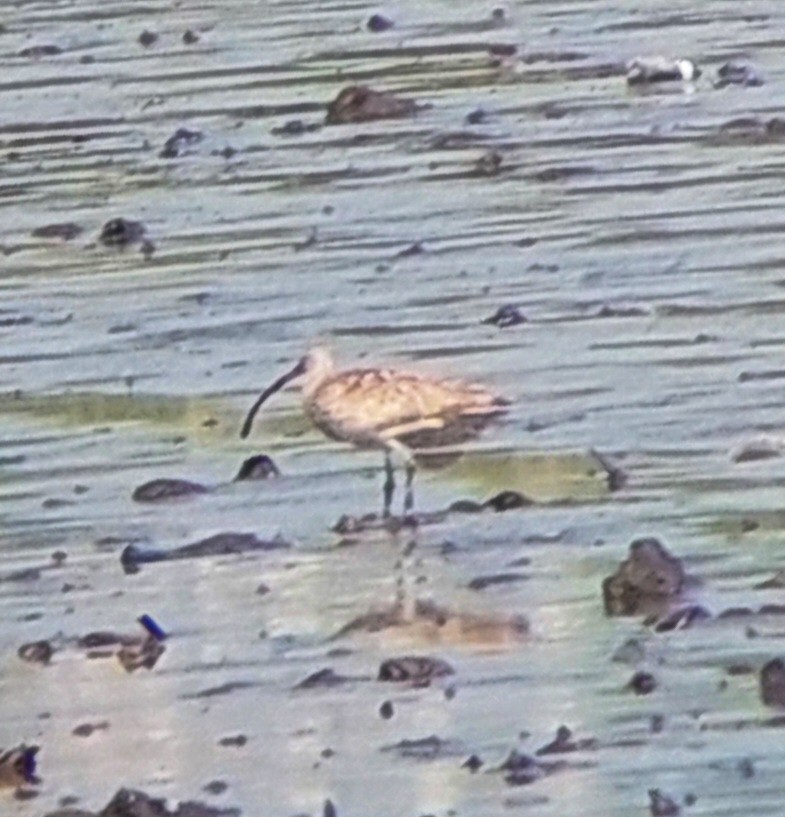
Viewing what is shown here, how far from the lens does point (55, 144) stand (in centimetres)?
523

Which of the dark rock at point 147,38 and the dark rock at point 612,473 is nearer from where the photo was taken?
the dark rock at point 612,473

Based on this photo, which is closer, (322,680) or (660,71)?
(322,680)

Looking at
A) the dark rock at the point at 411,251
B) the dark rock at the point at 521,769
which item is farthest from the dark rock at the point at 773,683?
Answer: the dark rock at the point at 411,251

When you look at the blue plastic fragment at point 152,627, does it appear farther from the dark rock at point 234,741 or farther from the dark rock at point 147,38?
the dark rock at point 147,38

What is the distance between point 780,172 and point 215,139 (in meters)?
1.07

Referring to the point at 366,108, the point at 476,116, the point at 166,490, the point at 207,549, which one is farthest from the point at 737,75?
the point at 207,549

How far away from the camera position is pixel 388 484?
3.97m

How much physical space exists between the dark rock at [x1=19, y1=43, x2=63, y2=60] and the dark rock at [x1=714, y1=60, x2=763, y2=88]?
1381mm

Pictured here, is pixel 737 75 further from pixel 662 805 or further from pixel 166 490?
pixel 662 805

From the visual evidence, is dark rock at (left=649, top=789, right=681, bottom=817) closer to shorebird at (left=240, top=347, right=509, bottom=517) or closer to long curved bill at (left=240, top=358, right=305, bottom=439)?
shorebird at (left=240, top=347, right=509, bottom=517)

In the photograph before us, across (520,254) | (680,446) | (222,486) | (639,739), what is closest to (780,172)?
(520,254)

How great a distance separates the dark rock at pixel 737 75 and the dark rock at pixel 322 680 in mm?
1977

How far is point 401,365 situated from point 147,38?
1636 millimetres

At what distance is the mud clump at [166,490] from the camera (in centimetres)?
397
